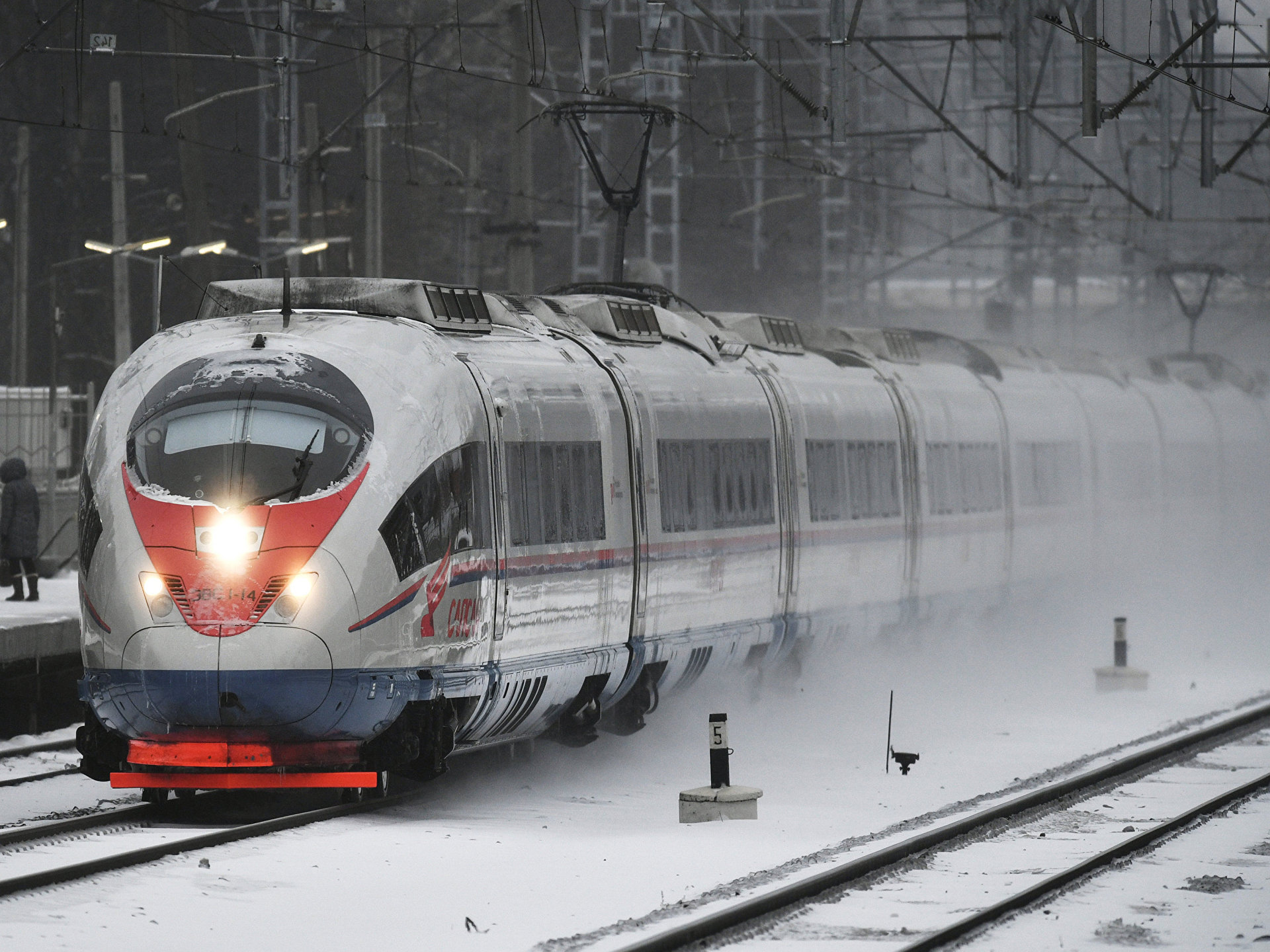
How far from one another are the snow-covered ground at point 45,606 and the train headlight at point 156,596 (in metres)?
6.44

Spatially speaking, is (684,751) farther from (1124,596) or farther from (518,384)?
(1124,596)

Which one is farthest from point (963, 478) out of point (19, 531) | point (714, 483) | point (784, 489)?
point (19, 531)

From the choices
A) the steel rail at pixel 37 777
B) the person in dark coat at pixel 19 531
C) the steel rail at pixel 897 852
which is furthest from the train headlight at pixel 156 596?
the person in dark coat at pixel 19 531

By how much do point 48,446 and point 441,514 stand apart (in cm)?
2035

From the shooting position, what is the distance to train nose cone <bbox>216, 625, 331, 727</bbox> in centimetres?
1245

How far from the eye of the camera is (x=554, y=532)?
1482cm

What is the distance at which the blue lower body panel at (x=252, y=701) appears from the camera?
1247 centimetres

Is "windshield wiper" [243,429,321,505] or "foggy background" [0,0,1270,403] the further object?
"foggy background" [0,0,1270,403]

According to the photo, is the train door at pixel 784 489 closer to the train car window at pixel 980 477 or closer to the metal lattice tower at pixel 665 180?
the train car window at pixel 980 477

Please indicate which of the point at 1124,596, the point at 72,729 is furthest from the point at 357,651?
the point at 1124,596

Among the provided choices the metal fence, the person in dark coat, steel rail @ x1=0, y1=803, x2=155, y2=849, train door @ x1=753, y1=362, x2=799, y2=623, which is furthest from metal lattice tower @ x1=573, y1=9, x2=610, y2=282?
steel rail @ x1=0, y1=803, x2=155, y2=849

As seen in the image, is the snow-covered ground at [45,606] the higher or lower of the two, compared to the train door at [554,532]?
lower

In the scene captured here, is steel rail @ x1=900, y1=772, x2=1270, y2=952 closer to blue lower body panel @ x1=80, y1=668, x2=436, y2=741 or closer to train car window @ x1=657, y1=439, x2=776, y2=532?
blue lower body panel @ x1=80, y1=668, x2=436, y2=741

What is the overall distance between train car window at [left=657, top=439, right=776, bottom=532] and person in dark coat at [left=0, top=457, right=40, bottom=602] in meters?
8.71
